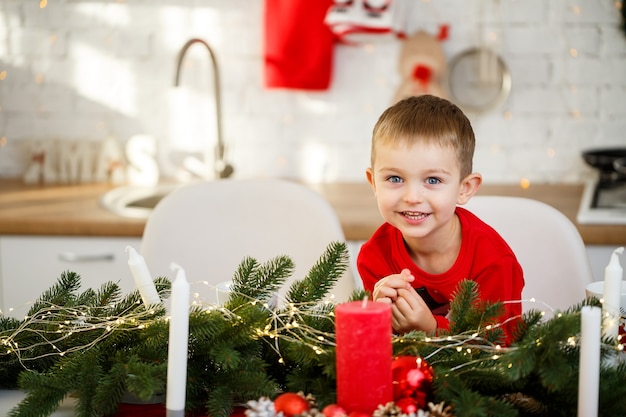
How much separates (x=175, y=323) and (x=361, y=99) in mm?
2050

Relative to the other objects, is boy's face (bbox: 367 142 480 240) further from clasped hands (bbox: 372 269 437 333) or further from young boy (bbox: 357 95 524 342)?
clasped hands (bbox: 372 269 437 333)

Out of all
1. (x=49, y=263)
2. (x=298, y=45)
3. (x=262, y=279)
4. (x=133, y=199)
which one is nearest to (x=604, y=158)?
(x=298, y=45)

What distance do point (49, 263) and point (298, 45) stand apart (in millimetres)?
1026

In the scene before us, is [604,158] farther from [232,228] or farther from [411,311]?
[411,311]

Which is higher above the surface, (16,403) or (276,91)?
(276,91)

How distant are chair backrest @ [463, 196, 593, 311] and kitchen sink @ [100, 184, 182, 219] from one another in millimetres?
1017

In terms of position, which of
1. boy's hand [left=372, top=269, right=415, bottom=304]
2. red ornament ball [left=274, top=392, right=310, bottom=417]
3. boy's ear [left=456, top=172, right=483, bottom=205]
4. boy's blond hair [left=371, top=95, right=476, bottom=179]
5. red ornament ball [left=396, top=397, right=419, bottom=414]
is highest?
boy's blond hair [left=371, top=95, right=476, bottom=179]

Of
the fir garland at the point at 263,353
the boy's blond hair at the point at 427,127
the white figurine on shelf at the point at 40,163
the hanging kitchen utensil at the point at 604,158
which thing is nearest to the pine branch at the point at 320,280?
the fir garland at the point at 263,353

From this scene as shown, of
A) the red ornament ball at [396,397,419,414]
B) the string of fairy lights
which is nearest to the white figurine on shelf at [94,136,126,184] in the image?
the string of fairy lights

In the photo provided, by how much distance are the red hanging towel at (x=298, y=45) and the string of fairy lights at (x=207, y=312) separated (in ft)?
5.56

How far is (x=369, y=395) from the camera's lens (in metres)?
1.00

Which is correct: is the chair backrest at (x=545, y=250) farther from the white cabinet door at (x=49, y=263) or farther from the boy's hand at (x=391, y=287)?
the white cabinet door at (x=49, y=263)

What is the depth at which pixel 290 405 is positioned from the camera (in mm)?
1028

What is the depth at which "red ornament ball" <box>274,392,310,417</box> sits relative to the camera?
1.03m
